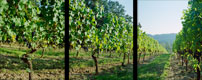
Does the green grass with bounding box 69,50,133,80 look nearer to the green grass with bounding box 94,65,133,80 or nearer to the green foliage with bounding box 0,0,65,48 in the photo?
the green grass with bounding box 94,65,133,80

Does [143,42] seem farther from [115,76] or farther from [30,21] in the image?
[30,21]

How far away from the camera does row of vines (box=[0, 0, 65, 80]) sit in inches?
129

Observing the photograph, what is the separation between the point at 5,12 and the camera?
3.25m

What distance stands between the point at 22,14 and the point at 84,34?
6.99ft

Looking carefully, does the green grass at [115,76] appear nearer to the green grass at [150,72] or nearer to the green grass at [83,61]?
the green grass at [150,72]

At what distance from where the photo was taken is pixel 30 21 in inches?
151

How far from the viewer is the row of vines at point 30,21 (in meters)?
3.27

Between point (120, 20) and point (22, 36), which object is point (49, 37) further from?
point (120, 20)

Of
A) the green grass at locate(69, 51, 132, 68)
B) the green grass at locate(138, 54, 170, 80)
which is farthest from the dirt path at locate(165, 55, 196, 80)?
the green grass at locate(69, 51, 132, 68)

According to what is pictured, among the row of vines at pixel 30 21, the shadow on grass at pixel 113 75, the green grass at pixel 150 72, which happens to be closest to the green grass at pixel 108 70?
the shadow on grass at pixel 113 75

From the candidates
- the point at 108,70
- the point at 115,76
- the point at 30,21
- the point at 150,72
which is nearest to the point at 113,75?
the point at 115,76

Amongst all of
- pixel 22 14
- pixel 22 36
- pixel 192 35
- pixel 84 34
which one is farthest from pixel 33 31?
pixel 192 35

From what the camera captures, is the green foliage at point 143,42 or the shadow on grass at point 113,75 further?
the green foliage at point 143,42

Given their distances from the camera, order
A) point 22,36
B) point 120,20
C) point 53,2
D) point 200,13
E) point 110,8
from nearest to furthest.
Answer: point 200,13, point 22,36, point 53,2, point 120,20, point 110,8
